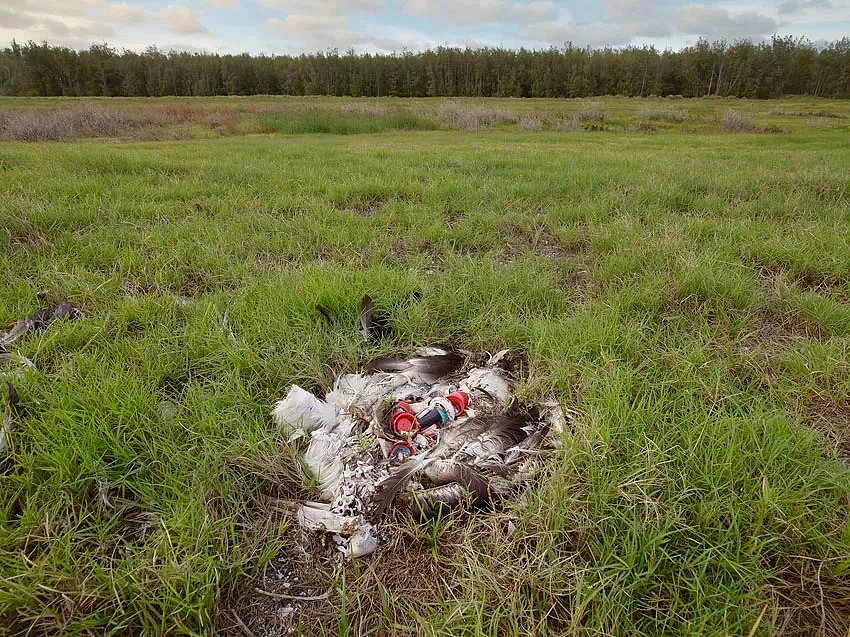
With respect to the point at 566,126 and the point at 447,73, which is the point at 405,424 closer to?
the point at 566,126

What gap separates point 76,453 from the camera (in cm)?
173

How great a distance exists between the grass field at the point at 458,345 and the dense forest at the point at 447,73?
85844 millimetres

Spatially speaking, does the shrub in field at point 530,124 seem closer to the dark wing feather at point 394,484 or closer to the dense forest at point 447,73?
the dark wing feather at point 394,484

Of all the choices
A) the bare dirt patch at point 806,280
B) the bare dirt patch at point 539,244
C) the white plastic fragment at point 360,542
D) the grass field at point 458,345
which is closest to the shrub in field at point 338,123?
the grass field at point 458,345

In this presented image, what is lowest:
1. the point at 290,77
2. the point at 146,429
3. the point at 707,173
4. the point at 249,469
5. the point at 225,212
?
the point at 249,469

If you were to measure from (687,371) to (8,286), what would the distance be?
476cm

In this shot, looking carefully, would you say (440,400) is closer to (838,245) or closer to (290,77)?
(838,245)

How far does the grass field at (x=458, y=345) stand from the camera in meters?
1.38

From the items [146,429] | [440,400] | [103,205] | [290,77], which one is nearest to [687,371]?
[440,400]

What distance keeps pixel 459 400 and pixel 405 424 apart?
1.09ft

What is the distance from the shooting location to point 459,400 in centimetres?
227

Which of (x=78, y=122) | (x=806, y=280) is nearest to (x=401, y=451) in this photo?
(x=806, y=280)

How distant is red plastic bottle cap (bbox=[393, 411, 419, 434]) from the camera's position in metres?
2.12

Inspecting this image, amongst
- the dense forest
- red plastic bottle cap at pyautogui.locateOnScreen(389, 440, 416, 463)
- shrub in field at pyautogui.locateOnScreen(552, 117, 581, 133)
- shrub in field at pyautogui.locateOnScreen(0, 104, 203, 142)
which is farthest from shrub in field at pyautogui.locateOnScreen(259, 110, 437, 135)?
the dense forest
